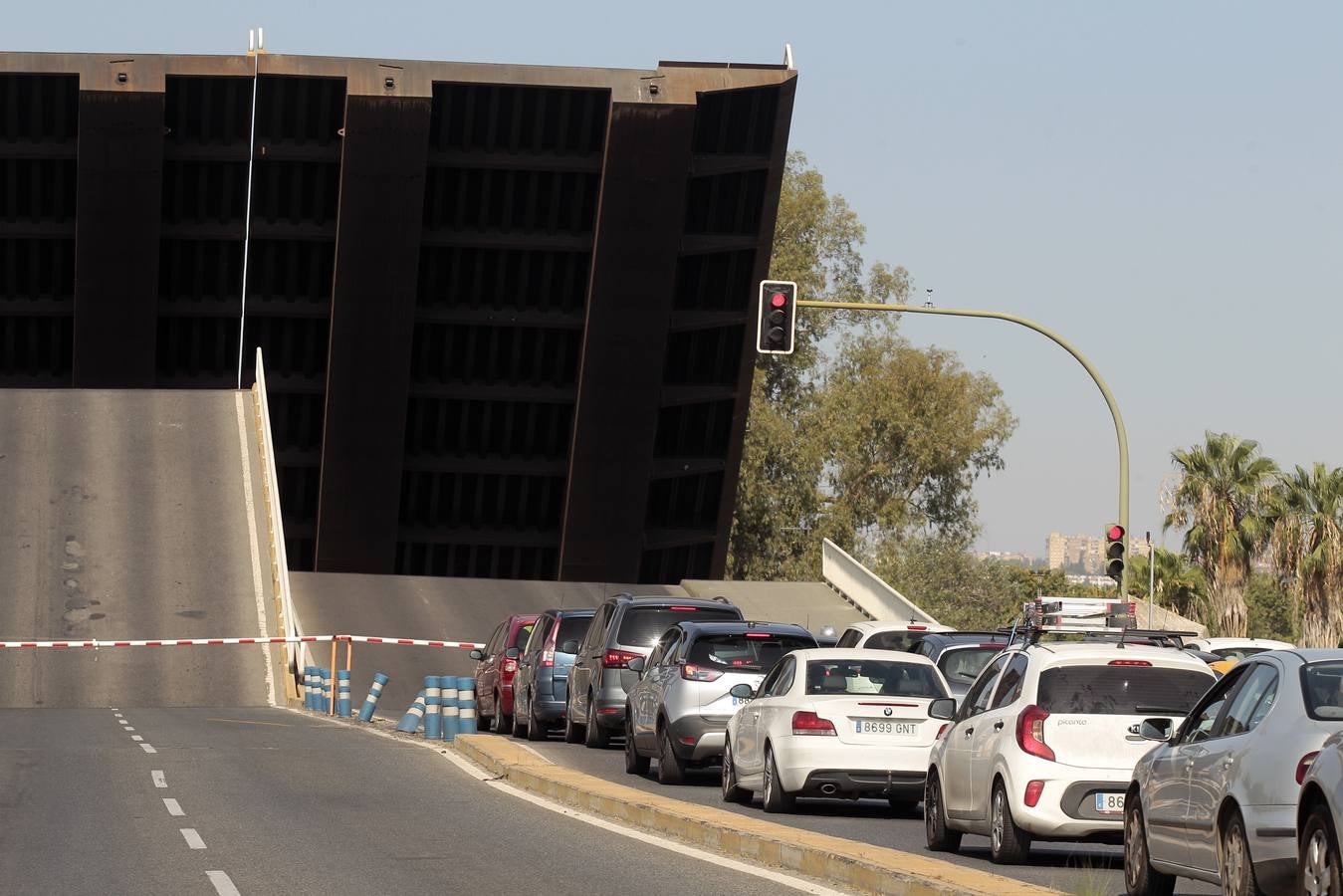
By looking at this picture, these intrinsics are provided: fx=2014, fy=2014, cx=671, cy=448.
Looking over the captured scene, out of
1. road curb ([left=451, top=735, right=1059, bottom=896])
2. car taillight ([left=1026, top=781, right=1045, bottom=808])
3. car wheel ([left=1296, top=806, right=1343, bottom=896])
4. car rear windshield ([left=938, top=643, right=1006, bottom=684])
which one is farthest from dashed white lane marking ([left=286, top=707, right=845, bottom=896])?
car rear windshield ([left=938, top=643, right=1006, bottom=684])

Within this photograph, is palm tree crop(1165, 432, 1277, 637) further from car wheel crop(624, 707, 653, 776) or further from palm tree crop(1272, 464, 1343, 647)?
car wheel crop(624, 707, 653, 776)

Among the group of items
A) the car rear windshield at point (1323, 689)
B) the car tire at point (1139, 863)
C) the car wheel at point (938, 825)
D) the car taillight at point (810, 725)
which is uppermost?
the car rear windshield at point (1323, 689)

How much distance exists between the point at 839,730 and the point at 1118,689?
12.4ft

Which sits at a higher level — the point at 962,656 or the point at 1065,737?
the point at 1065,737

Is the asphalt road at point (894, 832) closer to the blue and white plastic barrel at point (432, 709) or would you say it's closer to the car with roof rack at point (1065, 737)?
the car with roof rack at point (1065, 737)

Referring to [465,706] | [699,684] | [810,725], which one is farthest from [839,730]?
[465,706]

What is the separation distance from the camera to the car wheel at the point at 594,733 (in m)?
24.0

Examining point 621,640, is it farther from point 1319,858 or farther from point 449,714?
point 1319,858

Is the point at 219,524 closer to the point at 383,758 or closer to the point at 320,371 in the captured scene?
the point at 320,371

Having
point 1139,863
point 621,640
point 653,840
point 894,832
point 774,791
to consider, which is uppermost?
point 1139,863

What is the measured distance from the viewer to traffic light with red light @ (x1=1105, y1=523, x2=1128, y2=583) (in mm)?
28750

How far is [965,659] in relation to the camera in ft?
70.7

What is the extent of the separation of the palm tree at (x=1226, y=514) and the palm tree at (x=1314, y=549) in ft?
2.78

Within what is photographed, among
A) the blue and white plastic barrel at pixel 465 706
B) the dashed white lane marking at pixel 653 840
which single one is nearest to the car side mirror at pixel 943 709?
the dashed white lane marking at pixel 653 840
